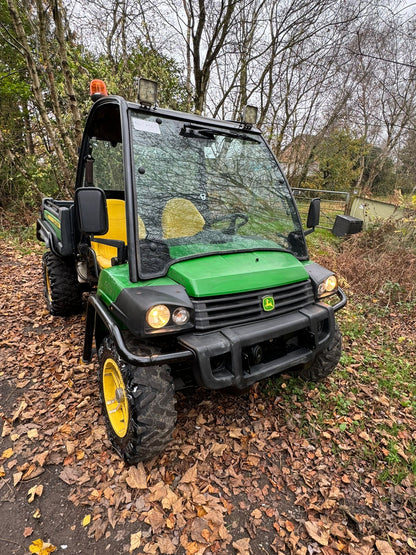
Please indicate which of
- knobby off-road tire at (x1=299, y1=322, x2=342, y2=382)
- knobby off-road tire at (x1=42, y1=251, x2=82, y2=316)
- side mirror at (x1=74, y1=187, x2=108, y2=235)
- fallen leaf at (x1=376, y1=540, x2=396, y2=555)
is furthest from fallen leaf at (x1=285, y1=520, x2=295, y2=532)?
knobby off-road tire at (x1=42, y1=251, x2=82, y2=316)

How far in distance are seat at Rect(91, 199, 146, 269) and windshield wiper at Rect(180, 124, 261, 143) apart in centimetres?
90

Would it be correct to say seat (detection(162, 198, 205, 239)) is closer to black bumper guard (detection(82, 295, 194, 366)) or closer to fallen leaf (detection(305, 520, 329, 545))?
black bumper guard (detection(82, 295, 194, 366))

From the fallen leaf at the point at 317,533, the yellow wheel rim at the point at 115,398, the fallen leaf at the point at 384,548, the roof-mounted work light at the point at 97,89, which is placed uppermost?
the roof-mounted work light at the point at 97,89

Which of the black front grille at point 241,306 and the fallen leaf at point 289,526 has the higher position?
the black front grille at point 241,306

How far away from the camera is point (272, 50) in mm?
9344

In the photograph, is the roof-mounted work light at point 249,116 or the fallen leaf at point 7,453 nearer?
the fallen leaf at point 7,453

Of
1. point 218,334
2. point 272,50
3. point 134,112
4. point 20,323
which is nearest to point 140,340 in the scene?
point 218,334

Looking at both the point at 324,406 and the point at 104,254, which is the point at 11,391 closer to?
the point at 104,254

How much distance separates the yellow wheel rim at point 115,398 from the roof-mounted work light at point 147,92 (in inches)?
71.9

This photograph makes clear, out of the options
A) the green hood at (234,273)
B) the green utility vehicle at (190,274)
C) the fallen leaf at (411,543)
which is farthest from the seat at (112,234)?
the fallen leaf at (411,543)

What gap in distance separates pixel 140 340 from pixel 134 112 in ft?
5.23

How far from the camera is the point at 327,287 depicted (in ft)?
7.97

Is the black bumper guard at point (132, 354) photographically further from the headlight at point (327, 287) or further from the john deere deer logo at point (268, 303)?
the headlight at point (327, 287)

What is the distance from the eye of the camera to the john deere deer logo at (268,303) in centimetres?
202
